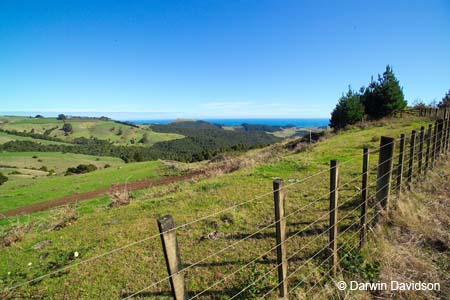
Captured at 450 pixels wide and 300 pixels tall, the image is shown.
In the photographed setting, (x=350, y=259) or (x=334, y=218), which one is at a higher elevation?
(x=334, y=218)

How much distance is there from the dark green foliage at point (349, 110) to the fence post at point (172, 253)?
26.8 m

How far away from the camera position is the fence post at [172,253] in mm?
1438

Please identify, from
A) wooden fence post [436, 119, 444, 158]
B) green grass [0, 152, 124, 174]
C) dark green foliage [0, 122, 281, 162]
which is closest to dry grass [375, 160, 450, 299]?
wooden fence post [436, 119, 444, 158]

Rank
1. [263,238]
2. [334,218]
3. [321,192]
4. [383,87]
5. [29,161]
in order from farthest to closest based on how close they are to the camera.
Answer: [29,161] → [383,87] → [321,192] → [263,238] → [334,218]

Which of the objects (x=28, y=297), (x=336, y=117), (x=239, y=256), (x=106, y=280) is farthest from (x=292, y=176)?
(x=336, y=117)

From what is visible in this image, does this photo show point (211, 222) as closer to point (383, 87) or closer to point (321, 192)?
point (321, 192)

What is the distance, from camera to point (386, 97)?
22.8 metres

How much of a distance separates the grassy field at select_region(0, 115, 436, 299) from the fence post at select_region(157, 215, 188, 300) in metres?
0.42

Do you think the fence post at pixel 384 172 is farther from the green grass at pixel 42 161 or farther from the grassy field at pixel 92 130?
the grassy field at pixel 92 130

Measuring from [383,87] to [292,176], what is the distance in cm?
2161

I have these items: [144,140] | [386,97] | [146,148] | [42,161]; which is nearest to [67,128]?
[144,140]

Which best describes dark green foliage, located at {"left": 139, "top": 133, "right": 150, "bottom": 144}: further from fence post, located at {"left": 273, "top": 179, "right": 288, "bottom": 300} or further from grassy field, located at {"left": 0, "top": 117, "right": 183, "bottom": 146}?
fence post, located at {"left": 273, "top": 179, "right": 288, "bottom": 300}

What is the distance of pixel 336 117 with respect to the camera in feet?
84.7

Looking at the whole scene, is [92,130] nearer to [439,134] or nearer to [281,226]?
[439,134]
